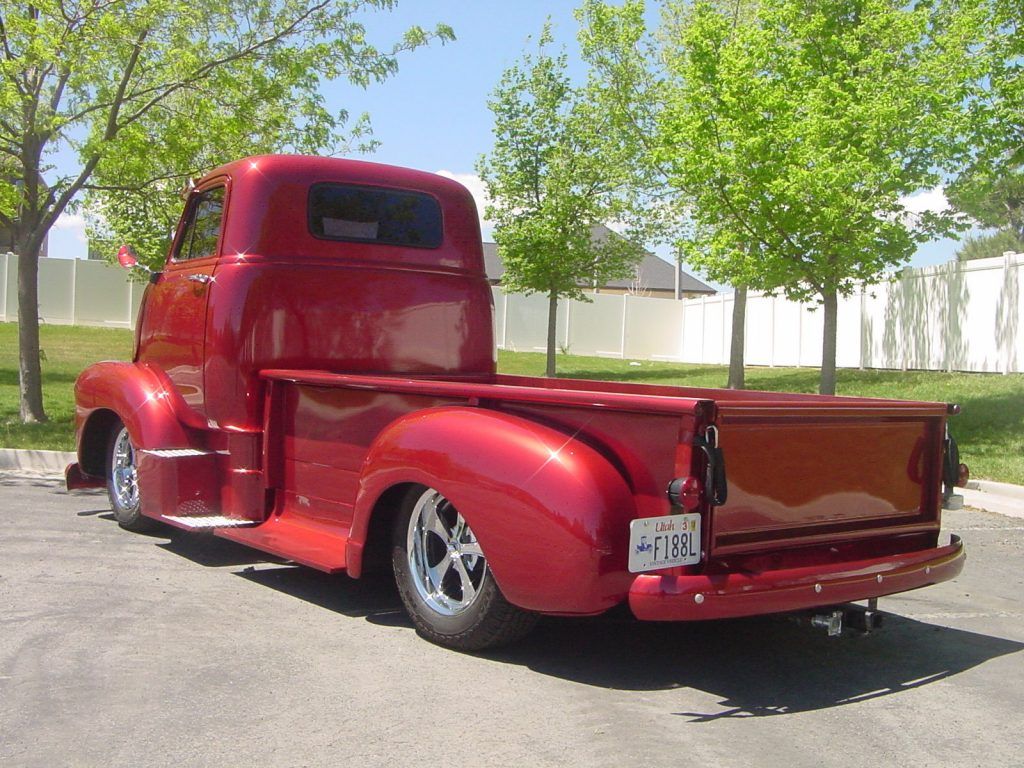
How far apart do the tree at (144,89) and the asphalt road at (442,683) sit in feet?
22.4

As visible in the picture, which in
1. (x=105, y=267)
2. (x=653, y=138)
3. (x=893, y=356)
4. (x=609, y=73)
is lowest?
(x=893, y=356)

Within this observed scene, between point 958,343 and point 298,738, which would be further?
point 958,343

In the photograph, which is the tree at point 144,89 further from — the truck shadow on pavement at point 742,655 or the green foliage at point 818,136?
the truck shadow on pavement at point 742,655

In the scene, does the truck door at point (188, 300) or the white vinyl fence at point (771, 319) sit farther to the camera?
the white vinyl fence at point (771, 319)

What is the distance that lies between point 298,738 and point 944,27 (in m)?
14.8

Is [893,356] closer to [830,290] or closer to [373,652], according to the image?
[830,290]

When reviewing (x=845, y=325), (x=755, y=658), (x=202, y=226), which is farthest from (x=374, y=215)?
(x=845, y=325)

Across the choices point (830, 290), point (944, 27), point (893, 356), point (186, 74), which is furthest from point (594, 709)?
point (893, 356)

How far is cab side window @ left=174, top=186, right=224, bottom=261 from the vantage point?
22.6 feet

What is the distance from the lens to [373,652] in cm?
491

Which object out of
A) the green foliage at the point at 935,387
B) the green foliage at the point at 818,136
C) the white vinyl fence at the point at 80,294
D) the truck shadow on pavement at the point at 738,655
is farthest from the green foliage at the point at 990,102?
the white vinyl fence at the point at 80,294

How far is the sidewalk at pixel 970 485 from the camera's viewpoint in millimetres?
9891

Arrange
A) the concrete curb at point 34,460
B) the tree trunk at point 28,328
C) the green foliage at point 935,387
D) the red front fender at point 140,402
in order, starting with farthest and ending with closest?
1. the tree trunk at point 28,328
2. the green foliage at point 935,387
3. the concrete curb at point 34,460
4. the red front fender at point 140,402

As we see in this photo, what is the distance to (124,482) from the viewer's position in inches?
298
